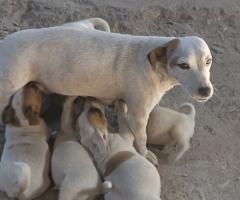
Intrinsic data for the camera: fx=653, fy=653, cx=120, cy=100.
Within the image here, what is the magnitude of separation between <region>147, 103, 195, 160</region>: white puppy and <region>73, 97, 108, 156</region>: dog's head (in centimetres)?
35

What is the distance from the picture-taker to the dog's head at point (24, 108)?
11.6 feet

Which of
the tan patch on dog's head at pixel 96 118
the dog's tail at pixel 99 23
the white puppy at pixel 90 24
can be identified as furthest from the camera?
the dog's tail at pixel 99 23

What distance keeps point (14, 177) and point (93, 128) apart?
506 mm

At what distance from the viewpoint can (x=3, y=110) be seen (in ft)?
12.0

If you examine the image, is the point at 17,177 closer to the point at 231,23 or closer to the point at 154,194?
the point at 154,194

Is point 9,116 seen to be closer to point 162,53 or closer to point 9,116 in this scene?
point 9,116

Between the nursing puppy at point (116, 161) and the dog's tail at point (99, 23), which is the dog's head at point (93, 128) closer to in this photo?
the nursing puppy at point (116, 161)

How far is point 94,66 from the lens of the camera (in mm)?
3668

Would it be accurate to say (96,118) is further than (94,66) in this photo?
No

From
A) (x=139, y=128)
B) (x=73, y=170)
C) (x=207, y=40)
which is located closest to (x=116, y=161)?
(x=73, y=170)

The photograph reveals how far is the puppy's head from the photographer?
3.47 m

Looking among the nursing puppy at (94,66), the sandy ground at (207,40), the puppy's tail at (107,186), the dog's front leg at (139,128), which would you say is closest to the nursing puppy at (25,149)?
the nursing puppy at (94,66)

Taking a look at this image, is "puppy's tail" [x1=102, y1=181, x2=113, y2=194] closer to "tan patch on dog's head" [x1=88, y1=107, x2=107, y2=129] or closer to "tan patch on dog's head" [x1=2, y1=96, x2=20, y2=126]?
"tan patch on dog's head" [x1=88, y1=107, x2=107, y2=129]

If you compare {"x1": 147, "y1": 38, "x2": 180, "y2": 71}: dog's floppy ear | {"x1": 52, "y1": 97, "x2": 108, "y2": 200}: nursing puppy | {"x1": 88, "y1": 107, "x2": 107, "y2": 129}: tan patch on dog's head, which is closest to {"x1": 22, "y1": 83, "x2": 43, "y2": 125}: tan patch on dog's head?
{"x1": 52, "y1": 97, "x2": 108, "y2": 200}: nursing puppy
